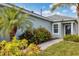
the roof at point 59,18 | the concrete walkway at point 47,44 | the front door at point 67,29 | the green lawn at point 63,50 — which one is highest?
the roof at point 59,18

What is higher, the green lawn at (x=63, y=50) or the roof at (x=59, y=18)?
the roof at (x=59, y=18)

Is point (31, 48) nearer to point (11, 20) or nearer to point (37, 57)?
point (37, 57)

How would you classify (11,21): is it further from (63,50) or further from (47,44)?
(63,50)

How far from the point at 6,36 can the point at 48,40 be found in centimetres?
63

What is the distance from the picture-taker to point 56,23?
4.37m

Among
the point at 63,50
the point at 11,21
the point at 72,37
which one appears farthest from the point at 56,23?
the point at 11,21

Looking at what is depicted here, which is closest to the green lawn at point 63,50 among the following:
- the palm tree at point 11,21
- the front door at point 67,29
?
the front door at point 67,29

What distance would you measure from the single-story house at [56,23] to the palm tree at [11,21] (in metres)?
0.10

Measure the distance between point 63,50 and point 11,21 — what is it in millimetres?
878

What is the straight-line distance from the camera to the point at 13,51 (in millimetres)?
4227

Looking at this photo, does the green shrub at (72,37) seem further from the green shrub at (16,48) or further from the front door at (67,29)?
the green shrub at (16,48)

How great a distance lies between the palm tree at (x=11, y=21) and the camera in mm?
4223

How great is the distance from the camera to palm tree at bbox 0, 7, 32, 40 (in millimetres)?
4223

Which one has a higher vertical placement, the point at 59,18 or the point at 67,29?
the point at 59,18
